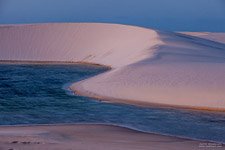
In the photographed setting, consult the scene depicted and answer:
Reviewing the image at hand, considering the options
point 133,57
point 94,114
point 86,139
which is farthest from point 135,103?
point 133,57

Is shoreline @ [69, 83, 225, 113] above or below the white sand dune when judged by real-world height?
below

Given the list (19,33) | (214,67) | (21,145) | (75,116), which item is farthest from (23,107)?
(19,33)

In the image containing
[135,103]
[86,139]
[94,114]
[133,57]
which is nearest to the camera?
[86,139]

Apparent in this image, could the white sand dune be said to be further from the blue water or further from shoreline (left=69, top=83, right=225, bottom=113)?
the blue water

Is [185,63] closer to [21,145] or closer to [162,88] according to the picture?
[162,88]

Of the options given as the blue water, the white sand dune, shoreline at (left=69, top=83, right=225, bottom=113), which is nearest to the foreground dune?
the blue water

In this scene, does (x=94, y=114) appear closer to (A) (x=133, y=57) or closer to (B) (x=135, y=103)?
(B) (x=135, y=103)
